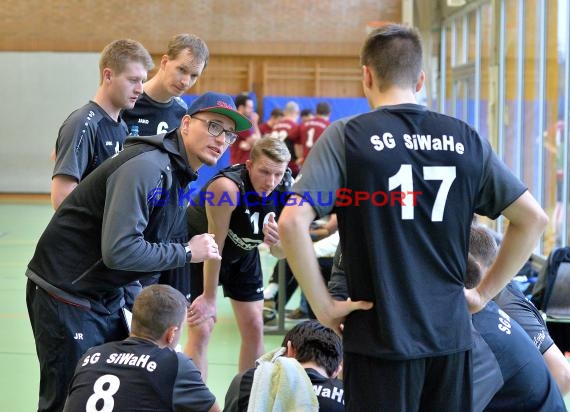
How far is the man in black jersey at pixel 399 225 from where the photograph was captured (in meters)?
2.29

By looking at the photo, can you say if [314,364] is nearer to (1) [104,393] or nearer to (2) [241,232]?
(1) [104,393]

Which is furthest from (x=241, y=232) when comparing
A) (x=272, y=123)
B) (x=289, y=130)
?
(x=272, y=123)

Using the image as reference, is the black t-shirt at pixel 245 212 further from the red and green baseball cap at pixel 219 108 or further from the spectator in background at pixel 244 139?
the spectator in background at pixel 244 139

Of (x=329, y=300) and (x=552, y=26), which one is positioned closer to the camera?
(x=329, y=300)

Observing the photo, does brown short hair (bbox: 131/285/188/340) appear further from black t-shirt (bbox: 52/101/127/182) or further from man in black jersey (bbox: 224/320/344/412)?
black t-shirt (bbox: 52/101/127/182)

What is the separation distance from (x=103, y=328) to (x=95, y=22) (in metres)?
17.6

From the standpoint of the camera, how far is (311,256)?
2.35 m

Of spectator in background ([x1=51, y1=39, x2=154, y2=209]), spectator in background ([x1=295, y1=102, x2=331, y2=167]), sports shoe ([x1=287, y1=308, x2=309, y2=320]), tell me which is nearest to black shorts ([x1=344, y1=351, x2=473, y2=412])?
spectator in background ([x1=51, y1=39, x2=154, y2=209])

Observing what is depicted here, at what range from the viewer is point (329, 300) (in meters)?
2.39

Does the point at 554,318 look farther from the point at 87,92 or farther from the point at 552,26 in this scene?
the point at 87,92

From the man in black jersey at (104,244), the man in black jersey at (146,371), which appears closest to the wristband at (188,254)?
the man in black jersey at (104,244)

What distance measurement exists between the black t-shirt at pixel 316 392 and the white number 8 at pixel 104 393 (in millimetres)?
398

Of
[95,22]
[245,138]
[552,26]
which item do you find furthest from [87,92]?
[552,26]

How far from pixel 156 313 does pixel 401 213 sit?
42.8 inches
